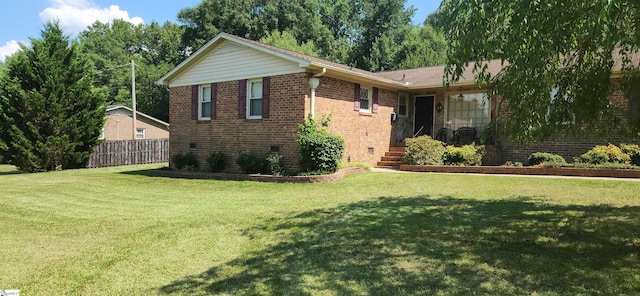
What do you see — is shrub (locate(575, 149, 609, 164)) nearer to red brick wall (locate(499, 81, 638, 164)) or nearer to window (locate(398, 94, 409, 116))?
red brick wall (locate(499, 81, 638, 164))

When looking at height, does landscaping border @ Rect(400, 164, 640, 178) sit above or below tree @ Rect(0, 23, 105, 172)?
below

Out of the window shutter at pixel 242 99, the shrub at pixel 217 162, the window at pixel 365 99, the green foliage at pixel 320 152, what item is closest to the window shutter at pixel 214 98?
the window shutter at pixel 242 99

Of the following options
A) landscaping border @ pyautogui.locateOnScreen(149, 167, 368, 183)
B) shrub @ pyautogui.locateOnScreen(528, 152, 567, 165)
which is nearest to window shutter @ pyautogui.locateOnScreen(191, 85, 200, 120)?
landscaping border @ pyautogui.locateOnScreen(149, 167, 368, 183)

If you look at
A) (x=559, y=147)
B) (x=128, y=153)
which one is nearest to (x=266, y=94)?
(x=559, y=147)

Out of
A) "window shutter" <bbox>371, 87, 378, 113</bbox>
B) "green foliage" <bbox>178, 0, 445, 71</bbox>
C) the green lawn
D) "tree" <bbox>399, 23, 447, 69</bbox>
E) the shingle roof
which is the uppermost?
"green foliage" <bbox>178, 0, 445, 71</bbox>

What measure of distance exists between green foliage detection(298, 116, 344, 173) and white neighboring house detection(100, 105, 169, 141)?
73.0 feet

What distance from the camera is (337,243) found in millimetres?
4957

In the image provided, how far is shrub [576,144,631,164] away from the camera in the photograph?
10941mm

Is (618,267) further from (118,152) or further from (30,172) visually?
(118,152)

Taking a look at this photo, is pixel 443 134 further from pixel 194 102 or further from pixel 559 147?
pixel 194 102

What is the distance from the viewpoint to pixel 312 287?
12.1 ft

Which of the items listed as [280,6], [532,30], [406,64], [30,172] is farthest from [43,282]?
[280,6]

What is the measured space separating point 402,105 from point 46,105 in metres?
14.5

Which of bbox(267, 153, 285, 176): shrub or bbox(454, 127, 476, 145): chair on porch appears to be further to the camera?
bbox(454, 127, 476, 145): chair on porch
